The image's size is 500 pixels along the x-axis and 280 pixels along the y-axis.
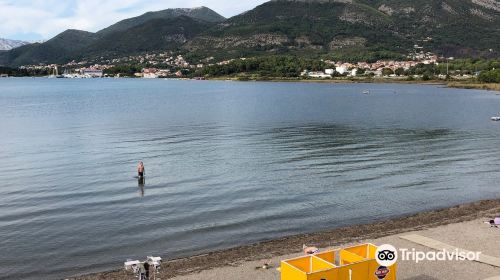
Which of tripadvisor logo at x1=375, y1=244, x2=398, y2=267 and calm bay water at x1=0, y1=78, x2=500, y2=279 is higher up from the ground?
tripadvisor logo at x1=375, y1=244, x2=398, y2=267

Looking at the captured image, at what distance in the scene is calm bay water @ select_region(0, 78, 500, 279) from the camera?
1101 inches

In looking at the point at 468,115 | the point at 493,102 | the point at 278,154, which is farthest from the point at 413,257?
the point at 493,102

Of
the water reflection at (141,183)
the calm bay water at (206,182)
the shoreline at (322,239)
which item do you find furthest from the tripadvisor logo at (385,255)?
the water reflection at (141,183)

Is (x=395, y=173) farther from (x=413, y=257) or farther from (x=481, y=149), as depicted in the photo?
(x=413, y=257)

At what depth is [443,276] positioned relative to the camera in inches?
793

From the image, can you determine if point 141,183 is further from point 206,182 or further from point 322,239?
point 322,239

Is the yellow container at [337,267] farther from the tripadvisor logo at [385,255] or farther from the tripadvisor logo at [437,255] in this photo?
the tripadvisor logo at [437,255]

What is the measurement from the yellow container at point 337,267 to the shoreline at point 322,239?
574 cm

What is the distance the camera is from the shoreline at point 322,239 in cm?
2284

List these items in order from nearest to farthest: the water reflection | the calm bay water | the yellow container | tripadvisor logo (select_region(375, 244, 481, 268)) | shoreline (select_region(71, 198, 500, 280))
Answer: the yellow container → tripadvisor logo (select_region(375, 244, 481, 268)) → shoreline (select_region(71, 198, 500, 280)) → the calm bay water → the water reflection

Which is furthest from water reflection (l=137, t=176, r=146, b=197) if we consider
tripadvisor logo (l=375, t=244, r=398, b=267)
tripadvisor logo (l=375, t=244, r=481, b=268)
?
tripadvisor logo (l=375, t=244, r=398, b=267)

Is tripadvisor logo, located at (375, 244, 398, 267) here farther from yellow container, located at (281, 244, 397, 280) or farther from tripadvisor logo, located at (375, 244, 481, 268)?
tripadvisor logo, located at (375, 244, 481, 268)

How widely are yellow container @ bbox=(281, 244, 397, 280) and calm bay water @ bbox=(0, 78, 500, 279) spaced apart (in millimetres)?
9445

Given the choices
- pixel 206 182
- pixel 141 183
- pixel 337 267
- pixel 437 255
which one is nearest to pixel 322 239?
pixel 437 255
